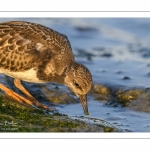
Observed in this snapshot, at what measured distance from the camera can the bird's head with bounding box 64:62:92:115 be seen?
718cm

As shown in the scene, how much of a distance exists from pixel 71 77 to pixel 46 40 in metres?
0.66

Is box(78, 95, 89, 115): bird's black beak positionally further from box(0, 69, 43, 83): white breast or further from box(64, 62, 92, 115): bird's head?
box(0, 69, 43, 83): white breast

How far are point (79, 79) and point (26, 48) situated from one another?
3.00 ft

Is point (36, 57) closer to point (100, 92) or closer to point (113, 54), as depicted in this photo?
point (100, 92)

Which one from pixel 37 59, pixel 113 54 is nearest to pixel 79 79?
pixel 37 59

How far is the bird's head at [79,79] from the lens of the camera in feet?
23.5

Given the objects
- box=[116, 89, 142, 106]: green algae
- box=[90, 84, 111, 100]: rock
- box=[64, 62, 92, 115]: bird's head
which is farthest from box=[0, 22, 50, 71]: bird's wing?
box=[116, 89, 142, 106]: green algae

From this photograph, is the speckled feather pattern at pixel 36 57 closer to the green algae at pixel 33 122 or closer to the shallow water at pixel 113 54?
the green algae at pixel 33 122

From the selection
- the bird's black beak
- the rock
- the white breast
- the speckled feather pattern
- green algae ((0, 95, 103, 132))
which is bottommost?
green algae ((0, 95, 103, 132))

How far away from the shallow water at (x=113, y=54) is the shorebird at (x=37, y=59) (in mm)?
677

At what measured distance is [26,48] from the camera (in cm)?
741

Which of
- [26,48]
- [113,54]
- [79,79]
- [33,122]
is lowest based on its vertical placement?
[33,122]

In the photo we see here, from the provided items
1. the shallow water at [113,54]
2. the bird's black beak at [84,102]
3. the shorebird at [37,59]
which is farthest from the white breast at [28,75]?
the shallow water at [113,54]
